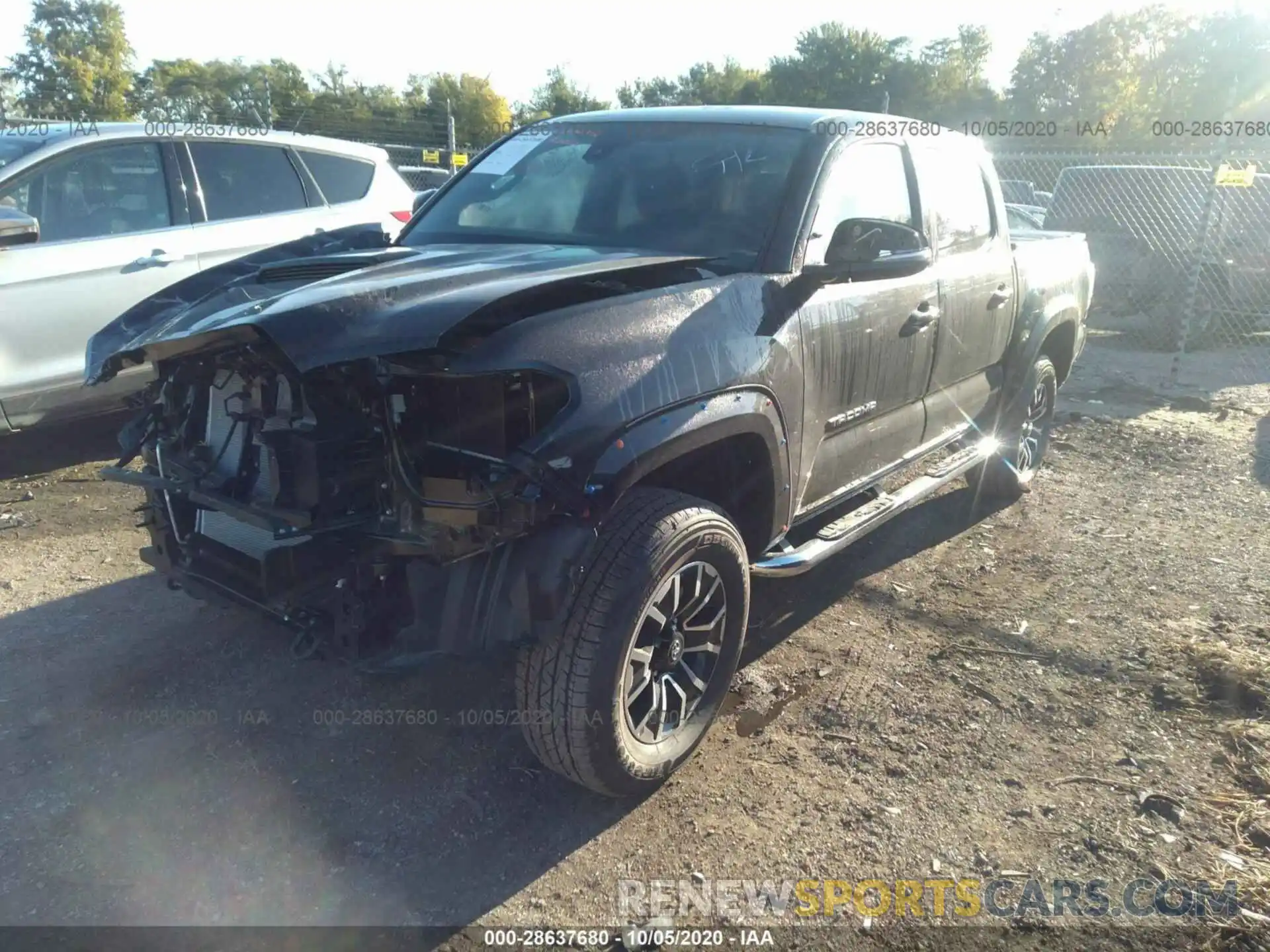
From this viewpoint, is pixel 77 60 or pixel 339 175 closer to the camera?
pixel 339 175

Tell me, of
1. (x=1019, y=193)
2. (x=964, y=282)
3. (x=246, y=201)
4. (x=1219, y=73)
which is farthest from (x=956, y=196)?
(x=1219, y=73)

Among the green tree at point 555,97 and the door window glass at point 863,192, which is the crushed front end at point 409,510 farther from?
the green tree at point 555,97

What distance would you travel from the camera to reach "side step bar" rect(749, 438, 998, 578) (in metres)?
3.31

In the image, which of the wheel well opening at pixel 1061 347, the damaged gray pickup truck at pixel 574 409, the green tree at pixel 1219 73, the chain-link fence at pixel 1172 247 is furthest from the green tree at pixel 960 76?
the damaged gray pickup truck at pixel 574 409

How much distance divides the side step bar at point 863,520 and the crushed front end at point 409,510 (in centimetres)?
103

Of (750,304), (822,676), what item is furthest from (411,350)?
(822,676)

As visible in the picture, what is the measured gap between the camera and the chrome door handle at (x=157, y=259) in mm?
5332

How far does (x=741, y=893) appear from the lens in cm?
252

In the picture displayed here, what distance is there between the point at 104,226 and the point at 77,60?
145 ft

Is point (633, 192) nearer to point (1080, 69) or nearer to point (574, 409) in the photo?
point (574, 409)

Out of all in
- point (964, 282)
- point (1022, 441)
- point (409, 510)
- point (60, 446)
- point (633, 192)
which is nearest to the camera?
point (409, 510)

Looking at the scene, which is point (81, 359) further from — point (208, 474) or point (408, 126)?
point (408, 126)

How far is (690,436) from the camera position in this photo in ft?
8.79

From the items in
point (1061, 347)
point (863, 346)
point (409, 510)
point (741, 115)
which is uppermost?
point (741, 115)
